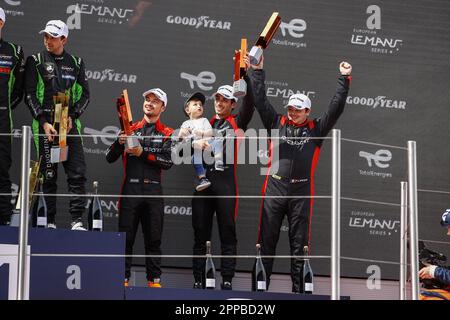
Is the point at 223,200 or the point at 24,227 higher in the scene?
the point at 223,200

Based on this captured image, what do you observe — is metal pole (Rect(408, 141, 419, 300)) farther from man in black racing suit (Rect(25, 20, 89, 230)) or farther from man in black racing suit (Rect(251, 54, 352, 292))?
man in black racing suit (Rect(25, 20, 89, 230))

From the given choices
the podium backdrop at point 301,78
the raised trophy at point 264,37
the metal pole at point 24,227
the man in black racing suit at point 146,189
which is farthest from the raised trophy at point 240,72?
the metal pole at point 24,227

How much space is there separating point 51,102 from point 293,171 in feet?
5.81

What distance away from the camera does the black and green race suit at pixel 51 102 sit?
7.23 m

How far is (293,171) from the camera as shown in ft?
24.8

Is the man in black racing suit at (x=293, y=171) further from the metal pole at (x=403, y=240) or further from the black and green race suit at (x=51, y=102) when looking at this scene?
the black and green race suit at (x=51, y=102)

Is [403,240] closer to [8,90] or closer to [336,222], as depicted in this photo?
[336,222]

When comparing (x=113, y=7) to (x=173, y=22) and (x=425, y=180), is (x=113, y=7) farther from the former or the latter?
(x=425, y=180)

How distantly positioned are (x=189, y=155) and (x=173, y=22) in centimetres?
182

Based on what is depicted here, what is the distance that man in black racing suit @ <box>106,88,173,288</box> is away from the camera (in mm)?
7324

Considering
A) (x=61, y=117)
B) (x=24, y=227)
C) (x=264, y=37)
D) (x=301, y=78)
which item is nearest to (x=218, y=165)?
(x=264, y=37)

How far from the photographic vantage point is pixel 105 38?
29.0 feet
